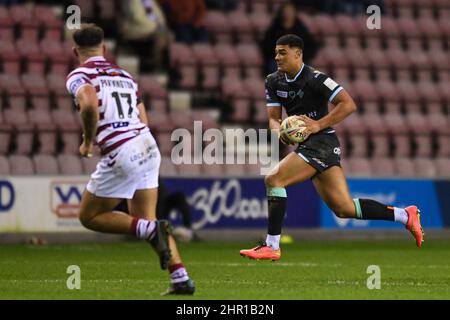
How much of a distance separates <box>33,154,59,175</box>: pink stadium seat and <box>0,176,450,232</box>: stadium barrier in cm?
45

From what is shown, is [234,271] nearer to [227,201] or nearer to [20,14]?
[227,201]

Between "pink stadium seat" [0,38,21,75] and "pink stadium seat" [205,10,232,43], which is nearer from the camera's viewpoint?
"pink stadium seat" [0,38,21,75]

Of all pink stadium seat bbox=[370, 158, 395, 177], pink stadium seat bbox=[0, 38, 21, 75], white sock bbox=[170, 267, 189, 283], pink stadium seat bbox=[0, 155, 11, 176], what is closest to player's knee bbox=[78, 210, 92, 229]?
white sock bbox=[170, 267, 189, 283]

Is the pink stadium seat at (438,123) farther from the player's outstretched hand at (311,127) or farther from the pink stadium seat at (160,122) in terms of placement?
the player's outstretched hand at (311,127)

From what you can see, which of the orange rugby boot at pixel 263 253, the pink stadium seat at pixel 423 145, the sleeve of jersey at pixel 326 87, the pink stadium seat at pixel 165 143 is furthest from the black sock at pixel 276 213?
the pink stadium seat at pixel 423 145

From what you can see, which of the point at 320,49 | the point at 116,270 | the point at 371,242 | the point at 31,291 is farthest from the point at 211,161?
the point at 31,291

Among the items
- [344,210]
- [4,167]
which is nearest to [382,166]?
[4,167]

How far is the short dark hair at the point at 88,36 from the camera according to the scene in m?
8.34

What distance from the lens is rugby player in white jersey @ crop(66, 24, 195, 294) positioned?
8299mm

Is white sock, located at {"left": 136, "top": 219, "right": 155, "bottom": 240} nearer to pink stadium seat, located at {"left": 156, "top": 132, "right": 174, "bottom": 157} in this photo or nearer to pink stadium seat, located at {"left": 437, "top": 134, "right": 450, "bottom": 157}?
pink stadium seat, located at {"left": 156, "top": 132, "right": 174, "bottom": 157}

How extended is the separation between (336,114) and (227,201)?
679cm

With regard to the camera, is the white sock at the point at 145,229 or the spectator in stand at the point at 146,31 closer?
the white sock at the point at 145,229

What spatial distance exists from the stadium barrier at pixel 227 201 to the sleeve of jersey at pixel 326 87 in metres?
6.13

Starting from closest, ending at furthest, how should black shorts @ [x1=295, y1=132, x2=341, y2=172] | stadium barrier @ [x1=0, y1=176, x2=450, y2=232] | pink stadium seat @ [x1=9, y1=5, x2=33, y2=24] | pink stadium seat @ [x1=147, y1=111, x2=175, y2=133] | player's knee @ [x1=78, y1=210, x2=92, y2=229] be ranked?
player's knee @ [x1=78, y1=210, x2=92, y2=229], black shorts @ [x1=295, y1=132, x2=341, y2=172], stadium barrier @ [x1=0, y1=176, x2=450, y2=232], pink stadium seat @ [x1=147, y1=111, x2=175, y2=133], pink stadium seat @ [x1=9, y1=5, x2=33, y2=24]
